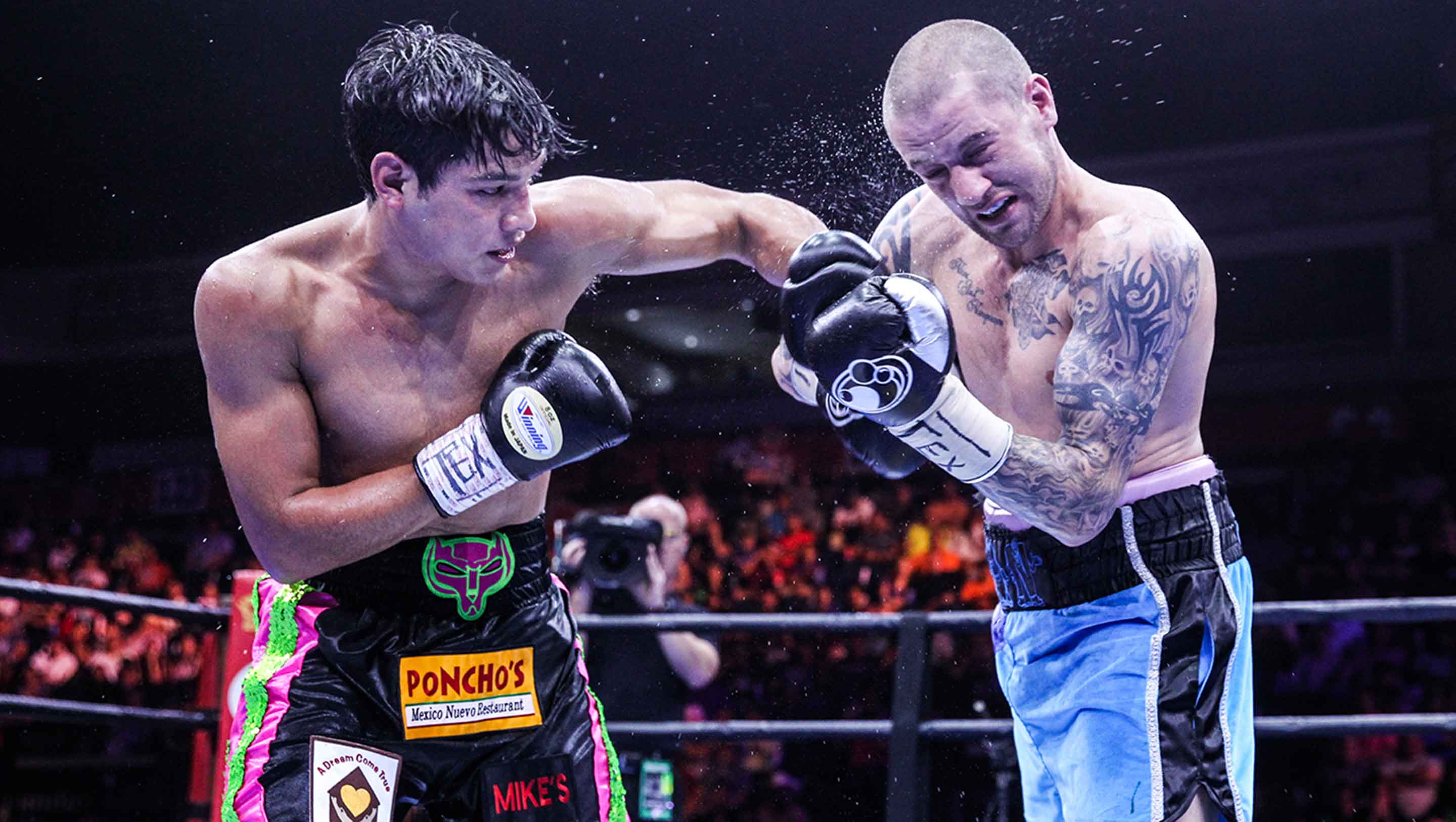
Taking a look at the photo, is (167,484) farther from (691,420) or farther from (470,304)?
(470,304)

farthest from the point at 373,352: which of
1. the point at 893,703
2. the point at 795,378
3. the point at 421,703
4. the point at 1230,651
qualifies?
the point at 893,703

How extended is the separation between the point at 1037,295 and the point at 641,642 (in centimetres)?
201

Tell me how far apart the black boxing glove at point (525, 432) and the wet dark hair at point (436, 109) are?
0.31 meters

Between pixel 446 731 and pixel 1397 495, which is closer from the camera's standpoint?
pixel 446 731

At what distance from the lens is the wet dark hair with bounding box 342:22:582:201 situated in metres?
1.84

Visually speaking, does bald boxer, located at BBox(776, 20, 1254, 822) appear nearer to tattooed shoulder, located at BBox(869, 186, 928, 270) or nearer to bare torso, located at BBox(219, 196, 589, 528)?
tattooed shoulder, located at BBox(869, 186, 928, 270)

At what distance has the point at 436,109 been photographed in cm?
183

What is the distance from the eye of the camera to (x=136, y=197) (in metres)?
7.07

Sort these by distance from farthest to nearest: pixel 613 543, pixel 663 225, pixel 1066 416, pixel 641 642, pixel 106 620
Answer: pixel 106 620 → pixel 641 642 → pixel 613 543 → pixel 663 225 → pixel 1066 416

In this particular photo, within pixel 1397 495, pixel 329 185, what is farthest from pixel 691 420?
pixel 1397 495

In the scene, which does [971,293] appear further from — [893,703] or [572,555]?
[572,555]

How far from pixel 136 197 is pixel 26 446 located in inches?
123

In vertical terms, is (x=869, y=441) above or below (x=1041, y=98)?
below

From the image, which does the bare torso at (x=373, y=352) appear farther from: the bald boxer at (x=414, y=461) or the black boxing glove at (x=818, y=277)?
the black boxing glove at (x=818, y=277)
